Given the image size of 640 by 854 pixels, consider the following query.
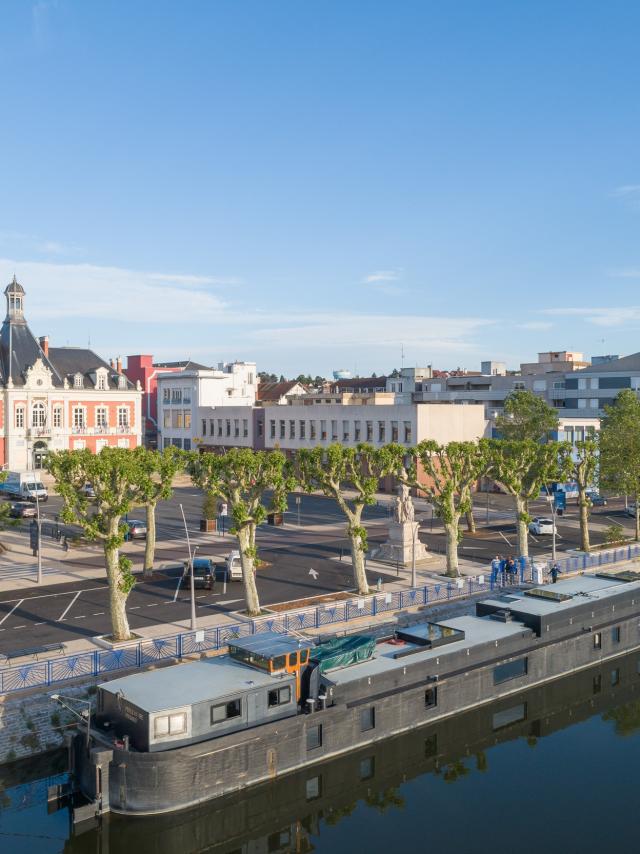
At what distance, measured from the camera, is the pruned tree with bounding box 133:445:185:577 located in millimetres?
42875

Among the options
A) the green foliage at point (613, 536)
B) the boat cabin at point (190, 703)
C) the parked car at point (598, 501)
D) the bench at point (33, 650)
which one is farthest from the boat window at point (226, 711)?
the parked car at point (598, 501)

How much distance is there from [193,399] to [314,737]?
325 feet

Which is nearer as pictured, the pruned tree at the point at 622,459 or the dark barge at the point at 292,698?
the dark barge at the point at 292,698

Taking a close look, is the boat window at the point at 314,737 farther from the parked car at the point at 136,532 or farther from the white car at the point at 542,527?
the white car at the point at 542,527

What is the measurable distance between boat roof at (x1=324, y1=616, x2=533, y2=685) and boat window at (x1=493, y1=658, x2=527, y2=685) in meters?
1.33

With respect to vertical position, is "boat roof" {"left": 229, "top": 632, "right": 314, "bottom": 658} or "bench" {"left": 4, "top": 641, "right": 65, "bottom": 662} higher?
"boat roof" {"left": 229, "top": 632, "right": 314, "bottom": 658}

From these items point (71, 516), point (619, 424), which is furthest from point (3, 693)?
point (619, 424)

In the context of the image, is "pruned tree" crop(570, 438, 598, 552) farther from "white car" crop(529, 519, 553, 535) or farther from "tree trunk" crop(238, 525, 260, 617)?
"tree trunk" crop(238, 525, 260, 617)

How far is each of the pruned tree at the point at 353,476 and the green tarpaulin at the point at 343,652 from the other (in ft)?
41.5

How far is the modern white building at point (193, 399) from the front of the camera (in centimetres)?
12500

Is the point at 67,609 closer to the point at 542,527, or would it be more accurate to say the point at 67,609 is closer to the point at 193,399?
the point at 542,527

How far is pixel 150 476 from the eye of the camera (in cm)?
4569

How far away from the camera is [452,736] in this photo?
3388cm

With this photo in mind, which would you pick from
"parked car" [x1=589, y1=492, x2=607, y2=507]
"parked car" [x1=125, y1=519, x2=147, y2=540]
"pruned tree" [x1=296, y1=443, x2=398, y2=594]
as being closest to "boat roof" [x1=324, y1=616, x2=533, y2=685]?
"pruned tree" [x1=296, y1=443, x2=398, y2=594]
